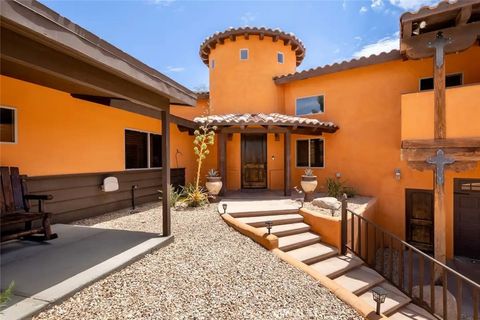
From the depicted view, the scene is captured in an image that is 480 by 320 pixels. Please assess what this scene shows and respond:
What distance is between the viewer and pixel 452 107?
6363 millimetres

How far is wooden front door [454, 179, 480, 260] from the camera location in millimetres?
7660

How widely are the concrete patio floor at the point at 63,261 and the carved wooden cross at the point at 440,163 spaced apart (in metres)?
6.33

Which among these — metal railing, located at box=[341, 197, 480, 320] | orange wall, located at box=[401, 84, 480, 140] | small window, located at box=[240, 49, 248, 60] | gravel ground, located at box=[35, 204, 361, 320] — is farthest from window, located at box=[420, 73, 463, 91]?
gravel ground, located at box=[35, 204, 361, 320]

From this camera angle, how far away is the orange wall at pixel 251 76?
1166 centimetres

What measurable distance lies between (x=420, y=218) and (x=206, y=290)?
8.37 m

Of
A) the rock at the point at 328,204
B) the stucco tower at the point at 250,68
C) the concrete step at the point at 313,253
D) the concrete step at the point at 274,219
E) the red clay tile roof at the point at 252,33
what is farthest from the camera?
the stucco tower at the point at 250,68

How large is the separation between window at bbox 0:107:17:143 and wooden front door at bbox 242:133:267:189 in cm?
779

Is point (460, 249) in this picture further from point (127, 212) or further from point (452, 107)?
point (127, 212)

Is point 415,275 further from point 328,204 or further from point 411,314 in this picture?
point 328,204

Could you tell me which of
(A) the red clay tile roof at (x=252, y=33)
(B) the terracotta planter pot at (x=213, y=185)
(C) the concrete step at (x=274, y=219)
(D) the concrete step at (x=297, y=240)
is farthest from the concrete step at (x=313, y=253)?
(A) the red clay tile roof at (x=252, y=33)

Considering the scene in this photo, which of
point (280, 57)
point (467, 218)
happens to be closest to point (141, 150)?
point (280, 57)

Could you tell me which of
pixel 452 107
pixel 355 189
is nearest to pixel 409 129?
pixel 452 107

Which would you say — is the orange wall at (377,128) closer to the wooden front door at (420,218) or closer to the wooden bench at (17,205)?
the wooden front door at (420,218)

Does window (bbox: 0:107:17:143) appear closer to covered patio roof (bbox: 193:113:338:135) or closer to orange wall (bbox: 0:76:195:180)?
orange wall (bbox: 0:76:195:180)
